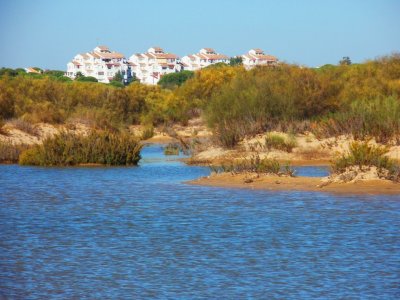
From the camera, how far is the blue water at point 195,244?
12.8m

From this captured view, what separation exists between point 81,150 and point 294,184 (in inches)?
469

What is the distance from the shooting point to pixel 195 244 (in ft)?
54.1

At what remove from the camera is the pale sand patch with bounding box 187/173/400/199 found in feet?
78.6

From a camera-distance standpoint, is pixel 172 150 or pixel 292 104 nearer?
pixel 292 104

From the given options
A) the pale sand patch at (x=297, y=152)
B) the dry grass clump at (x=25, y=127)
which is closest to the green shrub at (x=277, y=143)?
the pale sand patch at (x=297, y=152)

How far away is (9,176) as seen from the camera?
31.7 meters

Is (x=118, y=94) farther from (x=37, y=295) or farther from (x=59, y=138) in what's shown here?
(x=37, y=295)

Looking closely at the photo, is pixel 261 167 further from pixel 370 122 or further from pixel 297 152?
pixel 370 122

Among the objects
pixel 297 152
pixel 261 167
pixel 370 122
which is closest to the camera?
pixel 261 167

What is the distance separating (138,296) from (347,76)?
4115cm

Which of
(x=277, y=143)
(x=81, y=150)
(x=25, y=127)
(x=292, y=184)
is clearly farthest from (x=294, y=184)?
(x=25, y=127)

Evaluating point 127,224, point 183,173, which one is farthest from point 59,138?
point 127,224

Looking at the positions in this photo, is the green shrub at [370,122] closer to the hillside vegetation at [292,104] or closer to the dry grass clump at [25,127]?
the hillside vegetation at [292,104]

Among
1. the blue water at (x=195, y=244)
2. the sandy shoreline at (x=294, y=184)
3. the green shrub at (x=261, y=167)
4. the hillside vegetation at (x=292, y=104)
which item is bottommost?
the blue water at (x=195, y=244)
